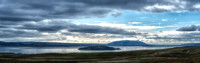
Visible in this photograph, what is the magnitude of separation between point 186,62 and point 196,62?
2406 millimetres

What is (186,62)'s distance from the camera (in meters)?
54.4

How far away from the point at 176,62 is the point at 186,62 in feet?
8.38

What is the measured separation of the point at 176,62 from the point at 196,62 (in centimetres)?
474

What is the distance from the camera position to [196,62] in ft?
177

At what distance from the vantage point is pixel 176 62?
184ft
